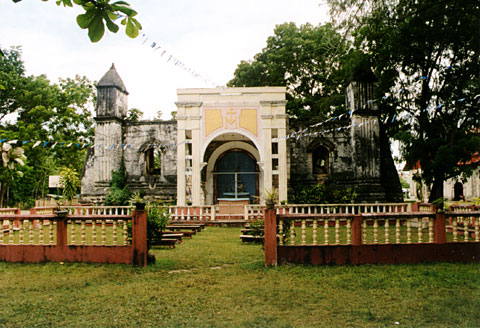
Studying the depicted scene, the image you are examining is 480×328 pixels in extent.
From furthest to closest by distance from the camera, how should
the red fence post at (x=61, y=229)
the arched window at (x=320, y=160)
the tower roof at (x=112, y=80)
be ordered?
1. the arched window at (x=320, y=160)
2. the tower roof at (x=112, y=80)
3. the red fence post at (x=61, y=229)

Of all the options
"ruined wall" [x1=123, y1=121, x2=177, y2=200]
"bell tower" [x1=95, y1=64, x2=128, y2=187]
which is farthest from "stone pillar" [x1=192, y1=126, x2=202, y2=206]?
"bell tower" [x1=95, y1=64, x2=128, y2=187]

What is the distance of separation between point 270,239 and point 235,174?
12424 millimetres

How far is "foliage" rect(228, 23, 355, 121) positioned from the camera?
23422mm

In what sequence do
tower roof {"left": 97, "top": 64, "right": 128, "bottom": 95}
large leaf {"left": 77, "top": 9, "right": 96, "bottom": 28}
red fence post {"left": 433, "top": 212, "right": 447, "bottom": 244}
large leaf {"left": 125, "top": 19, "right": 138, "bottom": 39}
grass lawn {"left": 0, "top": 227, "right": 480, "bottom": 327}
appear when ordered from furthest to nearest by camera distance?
tower roof {"left": 97, "top": 64, "right": 128, "bottom": 95}, red fence post {"left": 433, "top": 212, "right": 447, "bottom": 244}, grass lawn {"left": 0, "top": 227, "right": 480, "bottom": 327}, large leaf {"left": 125, "top": 19, "right": 138, "bottom": 39}, large leaf {"left": 77, "top": 9, "right": 96, "bottom": 28}

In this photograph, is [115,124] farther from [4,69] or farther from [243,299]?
[243,299]

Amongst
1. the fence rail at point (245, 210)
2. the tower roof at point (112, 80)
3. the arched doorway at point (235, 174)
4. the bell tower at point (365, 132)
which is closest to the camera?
the fence rail at point (245, 210)

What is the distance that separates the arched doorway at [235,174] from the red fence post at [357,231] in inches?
→ 484

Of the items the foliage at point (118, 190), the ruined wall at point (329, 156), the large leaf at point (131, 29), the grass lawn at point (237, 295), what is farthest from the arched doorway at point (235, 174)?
the large leaf at point (131, 29)

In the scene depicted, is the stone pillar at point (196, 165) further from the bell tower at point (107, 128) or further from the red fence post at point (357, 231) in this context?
the red fence post at point (357, 231)

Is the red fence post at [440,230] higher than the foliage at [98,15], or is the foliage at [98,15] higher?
the foliage at [98,15]

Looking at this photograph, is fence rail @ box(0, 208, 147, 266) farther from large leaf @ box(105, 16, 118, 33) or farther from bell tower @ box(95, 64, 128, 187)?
bell tower @ box(95, 64, 128, 187)

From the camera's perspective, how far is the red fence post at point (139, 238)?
6.38m

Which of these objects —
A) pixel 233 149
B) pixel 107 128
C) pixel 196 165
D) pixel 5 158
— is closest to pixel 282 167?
pixel 196 165

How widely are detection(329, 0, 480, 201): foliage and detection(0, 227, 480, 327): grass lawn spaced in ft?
19.7
